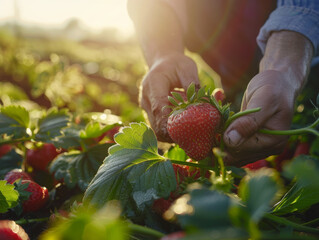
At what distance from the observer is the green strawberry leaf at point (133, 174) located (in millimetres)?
665

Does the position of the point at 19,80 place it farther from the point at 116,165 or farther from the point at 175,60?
the point at 116,165

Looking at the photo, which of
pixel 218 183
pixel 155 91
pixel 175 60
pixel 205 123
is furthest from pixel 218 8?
pixel 218 183

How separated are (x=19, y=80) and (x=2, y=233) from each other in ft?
11.2

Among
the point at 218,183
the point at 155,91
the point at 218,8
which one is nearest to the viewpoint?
the point at 218,183

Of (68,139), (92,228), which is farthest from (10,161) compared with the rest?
(92,228)

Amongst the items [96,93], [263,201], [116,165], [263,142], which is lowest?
[96,93]

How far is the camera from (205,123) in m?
0.74

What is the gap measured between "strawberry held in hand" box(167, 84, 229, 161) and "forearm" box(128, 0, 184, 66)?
3.26ft

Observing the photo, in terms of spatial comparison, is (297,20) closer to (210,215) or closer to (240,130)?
(240,130)

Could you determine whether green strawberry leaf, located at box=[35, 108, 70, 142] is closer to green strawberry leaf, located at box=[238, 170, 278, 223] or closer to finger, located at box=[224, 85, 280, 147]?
finger, located at box=[224, 85, 280, 147]

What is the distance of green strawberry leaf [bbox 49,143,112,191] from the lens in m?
0.94

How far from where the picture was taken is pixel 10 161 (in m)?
1.15

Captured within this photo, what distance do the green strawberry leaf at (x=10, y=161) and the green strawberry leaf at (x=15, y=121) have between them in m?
0.09

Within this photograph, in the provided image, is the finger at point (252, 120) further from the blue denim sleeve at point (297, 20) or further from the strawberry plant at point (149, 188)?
the blue denim sleeve at point (297, 20)
